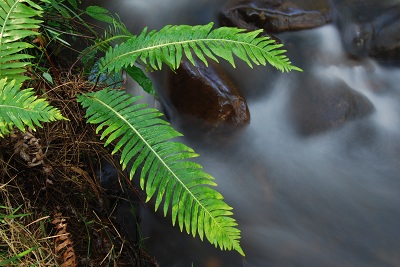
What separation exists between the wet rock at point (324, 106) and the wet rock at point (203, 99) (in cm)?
62

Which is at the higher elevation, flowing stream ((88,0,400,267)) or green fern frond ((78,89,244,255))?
flowing stream ((88,0,400,267))

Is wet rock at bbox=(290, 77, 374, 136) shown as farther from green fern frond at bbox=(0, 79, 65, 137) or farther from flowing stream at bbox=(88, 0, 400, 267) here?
green fern frond at bbox=(0, 79, 65, 137)

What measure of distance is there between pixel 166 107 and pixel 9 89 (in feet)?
5.78

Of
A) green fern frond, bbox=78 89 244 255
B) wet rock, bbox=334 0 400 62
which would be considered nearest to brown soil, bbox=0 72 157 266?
green fern frond, bbox=78 89 244 255

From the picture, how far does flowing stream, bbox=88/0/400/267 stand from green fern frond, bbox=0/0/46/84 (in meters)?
1.25

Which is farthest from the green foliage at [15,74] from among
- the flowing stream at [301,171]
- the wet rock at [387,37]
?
the wet rock at [387,37]

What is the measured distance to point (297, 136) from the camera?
12.1 feet

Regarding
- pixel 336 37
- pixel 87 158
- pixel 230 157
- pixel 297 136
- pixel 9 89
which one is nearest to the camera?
pixel 9 89

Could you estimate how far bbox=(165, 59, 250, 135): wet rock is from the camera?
132 inches

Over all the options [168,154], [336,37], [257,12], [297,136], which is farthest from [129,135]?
[336,37]

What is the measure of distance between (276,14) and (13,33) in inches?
111

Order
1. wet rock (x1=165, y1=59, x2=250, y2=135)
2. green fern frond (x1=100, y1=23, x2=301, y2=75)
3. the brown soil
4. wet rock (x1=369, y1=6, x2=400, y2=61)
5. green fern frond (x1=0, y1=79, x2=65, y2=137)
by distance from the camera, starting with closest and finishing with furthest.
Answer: green fern frond (x1=0, y1=79, x2=65, y2=137), the brown soil, green fern frond (x1=100, y1=23, x2=301, y2=75), wet rock (x1=165, y1=59, x2=250, y2=135), wet rock (x1=369, y1=6, x2=400, y2=61)

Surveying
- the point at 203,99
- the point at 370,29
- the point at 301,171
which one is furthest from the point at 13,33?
the point at 370,29

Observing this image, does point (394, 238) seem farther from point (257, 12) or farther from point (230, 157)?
point (257, 12)
